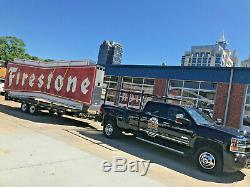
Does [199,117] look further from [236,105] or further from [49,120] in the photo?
[236,105]

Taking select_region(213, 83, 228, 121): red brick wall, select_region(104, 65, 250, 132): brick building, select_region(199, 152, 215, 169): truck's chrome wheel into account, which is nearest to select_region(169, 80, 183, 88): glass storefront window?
select_region(104, 65, 250, 132): brick building

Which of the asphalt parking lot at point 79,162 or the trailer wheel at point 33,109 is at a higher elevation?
the trailer wheel at point 33,109

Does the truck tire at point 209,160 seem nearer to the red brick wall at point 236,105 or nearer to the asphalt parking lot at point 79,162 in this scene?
the asphalt parking lot at point 79,162

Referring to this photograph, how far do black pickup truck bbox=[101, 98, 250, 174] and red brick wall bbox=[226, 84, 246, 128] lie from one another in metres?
10.8

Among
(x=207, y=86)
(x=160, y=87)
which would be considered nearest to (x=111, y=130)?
(x=207, y=86)

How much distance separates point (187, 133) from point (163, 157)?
127 centimetres

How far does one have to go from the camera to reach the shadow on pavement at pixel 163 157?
8578mm

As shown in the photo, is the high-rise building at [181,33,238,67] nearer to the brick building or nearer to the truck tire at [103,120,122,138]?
the brick building

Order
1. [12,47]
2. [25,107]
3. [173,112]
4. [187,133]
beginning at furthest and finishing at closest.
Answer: [12,47], [25,107], [173,112], [187,133]

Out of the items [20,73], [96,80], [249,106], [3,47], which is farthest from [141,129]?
[3,47]

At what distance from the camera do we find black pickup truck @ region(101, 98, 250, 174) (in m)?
8.48

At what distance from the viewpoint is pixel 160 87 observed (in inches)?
999

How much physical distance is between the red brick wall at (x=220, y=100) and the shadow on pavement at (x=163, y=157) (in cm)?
1045

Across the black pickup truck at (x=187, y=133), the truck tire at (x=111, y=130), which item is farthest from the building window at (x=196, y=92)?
the black pickup truck at (x=187, y=133)
